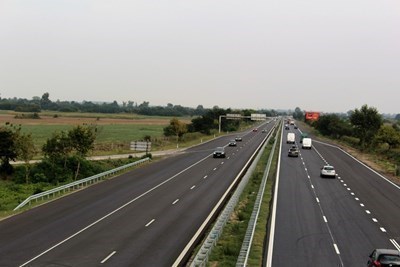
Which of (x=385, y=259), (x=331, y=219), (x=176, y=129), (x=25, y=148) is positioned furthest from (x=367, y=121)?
(x=385, y=259)

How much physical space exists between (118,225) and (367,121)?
233 feet

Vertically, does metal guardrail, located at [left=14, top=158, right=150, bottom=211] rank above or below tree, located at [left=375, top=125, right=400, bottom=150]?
A: below

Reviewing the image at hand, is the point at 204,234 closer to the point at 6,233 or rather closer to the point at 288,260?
the point at 288,260

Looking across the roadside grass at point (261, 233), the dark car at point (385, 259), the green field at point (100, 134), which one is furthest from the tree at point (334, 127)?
the dark car at point (385, 259)

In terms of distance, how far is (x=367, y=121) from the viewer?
86.4 meters

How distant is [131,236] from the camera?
22578 mm

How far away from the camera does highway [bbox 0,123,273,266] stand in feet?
62.8

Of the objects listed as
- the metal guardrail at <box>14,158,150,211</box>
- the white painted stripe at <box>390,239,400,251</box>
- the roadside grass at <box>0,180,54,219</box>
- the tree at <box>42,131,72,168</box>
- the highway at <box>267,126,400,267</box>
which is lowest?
the roadside grass at <box>0,180,54,219</box>

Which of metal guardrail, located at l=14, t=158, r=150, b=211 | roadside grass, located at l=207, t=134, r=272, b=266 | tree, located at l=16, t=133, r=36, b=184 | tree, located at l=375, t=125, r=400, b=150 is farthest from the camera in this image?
tree, located at l=375, t=125, r=400, b=150

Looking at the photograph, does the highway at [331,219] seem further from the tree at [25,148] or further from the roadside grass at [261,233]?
the tree at [25,148]

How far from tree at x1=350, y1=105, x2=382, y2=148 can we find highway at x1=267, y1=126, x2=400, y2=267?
40403 millimetres

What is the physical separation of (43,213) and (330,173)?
27.3m

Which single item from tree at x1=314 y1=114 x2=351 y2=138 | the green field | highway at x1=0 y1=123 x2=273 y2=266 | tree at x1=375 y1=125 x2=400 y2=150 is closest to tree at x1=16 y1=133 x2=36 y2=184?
highway at x1=0 y1=123 x2=273 y2=266

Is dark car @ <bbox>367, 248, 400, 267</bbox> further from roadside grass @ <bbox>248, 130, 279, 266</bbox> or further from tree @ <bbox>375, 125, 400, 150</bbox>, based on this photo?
tree @ <bbox>375, 125, 400, 150</bbox>
